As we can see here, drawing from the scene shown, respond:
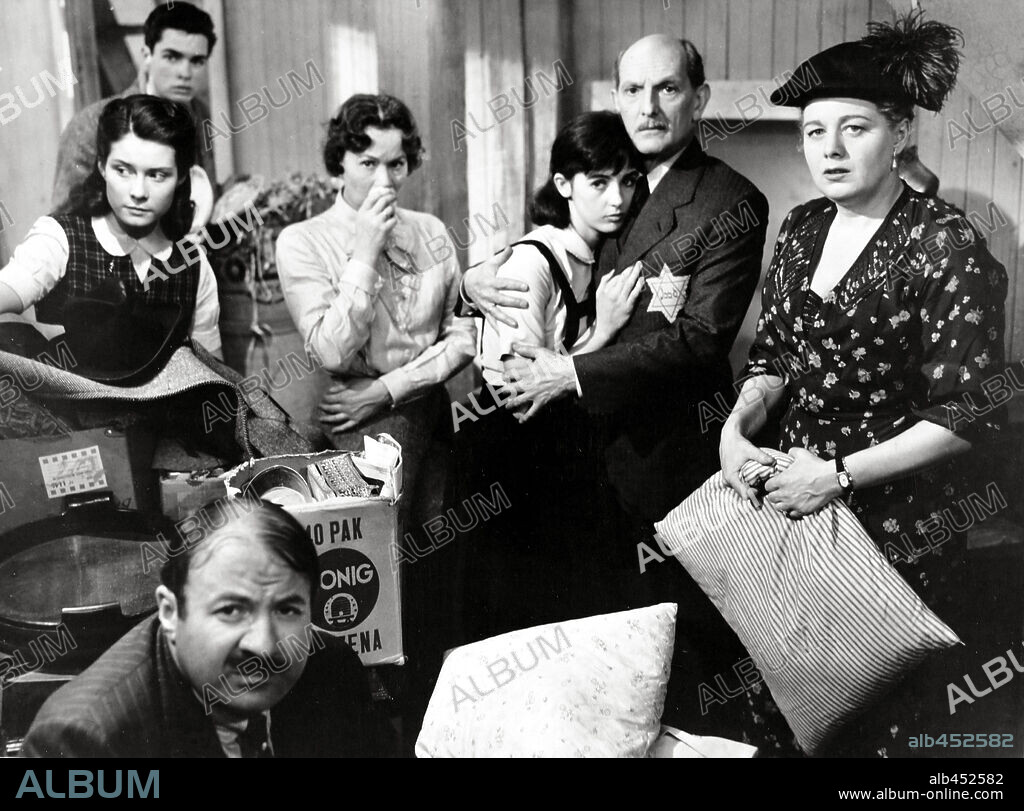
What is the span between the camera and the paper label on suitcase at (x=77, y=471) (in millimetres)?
2752

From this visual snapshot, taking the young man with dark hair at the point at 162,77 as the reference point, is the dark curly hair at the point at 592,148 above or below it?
below

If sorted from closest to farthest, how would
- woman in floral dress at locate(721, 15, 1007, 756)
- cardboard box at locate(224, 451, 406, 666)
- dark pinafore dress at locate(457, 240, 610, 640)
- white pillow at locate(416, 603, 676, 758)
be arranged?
1. white pillow at locate(416, 603, 676, 758)
2. woman in floral dress at locate(721, 15, 1007, 756)
3. cardboard box at locate(224, 451, 406, 666)
4. dark pinafore dress at locate(457, 240, 610, 640)

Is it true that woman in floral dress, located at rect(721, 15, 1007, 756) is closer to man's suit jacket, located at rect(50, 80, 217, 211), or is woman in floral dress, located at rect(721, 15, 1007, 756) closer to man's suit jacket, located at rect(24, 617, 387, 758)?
man's suit jacket, located at rect(24, 617, 387, 758)

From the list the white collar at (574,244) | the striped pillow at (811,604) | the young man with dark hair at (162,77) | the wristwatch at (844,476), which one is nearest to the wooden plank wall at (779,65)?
the white collar at (574,244)

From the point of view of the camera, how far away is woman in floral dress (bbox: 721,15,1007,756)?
2.55 m

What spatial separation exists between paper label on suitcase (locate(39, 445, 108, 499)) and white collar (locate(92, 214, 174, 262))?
1.68 feet

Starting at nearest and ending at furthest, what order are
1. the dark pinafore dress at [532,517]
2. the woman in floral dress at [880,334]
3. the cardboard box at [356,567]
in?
the woman in floral dress at [880,334]
the cardboard box at [356,567]
the dark pinafore dress at [532,517]

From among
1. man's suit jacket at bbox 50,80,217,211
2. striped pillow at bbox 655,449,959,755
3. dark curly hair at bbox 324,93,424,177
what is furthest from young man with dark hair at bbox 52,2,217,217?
striped pillow at bbox 655,449,959,755

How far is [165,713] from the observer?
2625mm

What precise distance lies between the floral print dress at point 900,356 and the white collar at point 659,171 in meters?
0.33

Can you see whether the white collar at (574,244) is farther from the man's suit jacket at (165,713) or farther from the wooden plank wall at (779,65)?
the man's suit jacket at (165,713)

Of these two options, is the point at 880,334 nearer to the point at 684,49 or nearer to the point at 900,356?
the point at 900,356

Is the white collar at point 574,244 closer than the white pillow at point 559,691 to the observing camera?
No

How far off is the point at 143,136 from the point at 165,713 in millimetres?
1448
